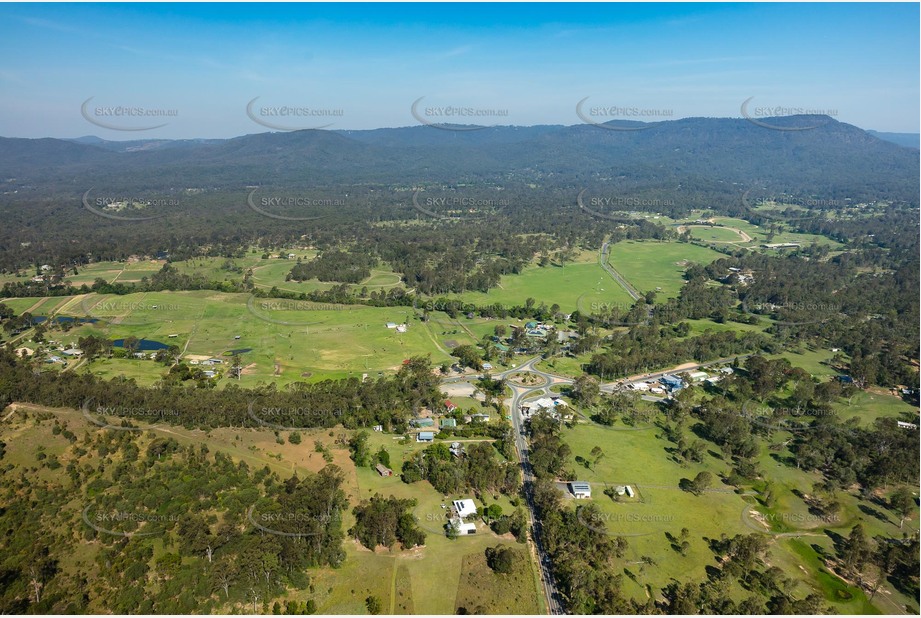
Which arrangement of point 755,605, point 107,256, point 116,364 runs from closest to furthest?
point 755,605
point 116,364
point 107,256

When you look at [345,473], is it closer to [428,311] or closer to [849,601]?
[849,601]

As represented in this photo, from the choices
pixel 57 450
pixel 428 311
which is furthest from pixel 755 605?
pixel 428 311

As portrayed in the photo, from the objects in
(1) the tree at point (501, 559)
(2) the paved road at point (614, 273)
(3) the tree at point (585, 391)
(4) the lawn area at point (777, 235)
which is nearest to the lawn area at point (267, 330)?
(3) the tree at point (585, 391)

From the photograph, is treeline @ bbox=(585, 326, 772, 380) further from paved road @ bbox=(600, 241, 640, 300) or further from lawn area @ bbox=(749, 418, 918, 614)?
paved road @ bbox=(600, 241, 640, 300)

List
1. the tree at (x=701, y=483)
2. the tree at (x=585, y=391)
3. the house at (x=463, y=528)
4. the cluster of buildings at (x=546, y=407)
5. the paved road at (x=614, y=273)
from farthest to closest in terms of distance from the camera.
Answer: the paved road at (x=614, y=273) → the tree at (x=585, y=391) → the cluster of buildings at (x=546, y=407) → the tree at (x=701, y=483) → the house at (x=463, y=528)

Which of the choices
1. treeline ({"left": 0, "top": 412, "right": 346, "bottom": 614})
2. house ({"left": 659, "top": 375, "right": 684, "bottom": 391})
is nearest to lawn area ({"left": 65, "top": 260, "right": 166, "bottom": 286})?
treeline ({"left": 0, "top": 412, "right": 346, "bottom": 614})

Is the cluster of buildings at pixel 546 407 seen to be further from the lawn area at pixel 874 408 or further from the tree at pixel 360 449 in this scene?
the lawn area at pixel 874 408
